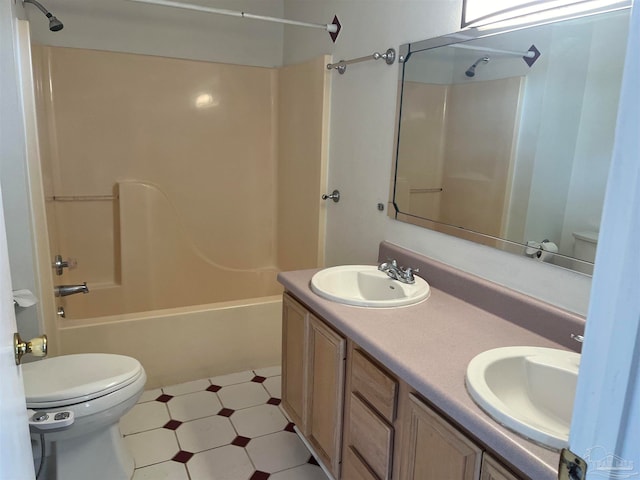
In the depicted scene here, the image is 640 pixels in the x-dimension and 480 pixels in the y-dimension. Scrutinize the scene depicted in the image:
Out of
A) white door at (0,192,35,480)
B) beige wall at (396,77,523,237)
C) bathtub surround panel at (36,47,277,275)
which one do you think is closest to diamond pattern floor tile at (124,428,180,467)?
white door at (0,192,35,480)

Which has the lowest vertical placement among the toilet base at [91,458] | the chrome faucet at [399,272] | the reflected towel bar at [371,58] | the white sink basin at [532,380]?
the toilet base at [91,458]

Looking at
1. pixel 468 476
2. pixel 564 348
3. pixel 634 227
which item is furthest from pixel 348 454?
pixel 634 227

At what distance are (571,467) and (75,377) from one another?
1.77 metres

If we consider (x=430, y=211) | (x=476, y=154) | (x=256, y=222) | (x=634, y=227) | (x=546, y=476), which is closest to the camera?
(x=634, y=227)

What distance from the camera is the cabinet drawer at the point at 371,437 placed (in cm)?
131

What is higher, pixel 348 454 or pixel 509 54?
pixel 509 54

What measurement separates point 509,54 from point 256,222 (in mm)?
2231

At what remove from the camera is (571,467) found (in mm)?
534

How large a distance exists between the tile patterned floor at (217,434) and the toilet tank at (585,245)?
52.0 inches

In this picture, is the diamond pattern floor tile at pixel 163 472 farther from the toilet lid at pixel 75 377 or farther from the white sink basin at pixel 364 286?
the white sink basin at pixel 364 286

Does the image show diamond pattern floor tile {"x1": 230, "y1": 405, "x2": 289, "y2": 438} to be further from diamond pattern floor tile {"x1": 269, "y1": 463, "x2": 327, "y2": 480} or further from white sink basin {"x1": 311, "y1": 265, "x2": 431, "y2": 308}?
white sink basin {"x1": 311, "y1": 265, "x2": 431, "y2": 308}

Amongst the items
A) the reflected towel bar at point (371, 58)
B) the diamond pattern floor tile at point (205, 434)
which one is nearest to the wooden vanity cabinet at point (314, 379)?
the diamond pattern floor tile at point (205, 434)

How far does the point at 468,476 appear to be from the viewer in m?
1.00

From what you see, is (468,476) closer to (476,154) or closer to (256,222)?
(476,154)
